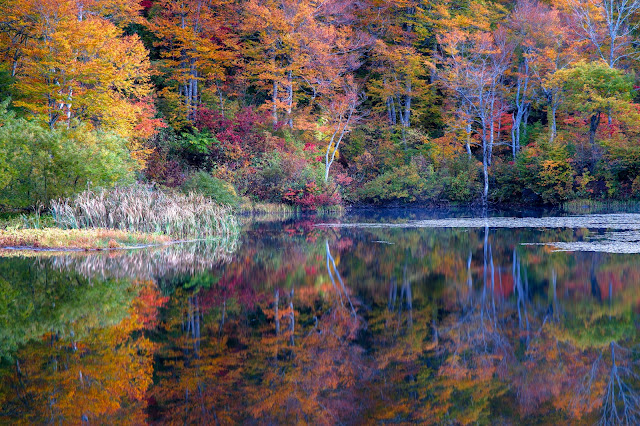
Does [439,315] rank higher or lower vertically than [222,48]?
lower

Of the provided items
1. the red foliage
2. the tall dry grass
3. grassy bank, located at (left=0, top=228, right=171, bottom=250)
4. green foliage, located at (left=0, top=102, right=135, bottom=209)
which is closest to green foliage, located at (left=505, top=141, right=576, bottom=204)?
the red foliage

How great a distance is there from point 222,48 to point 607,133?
2288cm

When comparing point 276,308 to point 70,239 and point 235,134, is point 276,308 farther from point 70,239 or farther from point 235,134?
point 235,134

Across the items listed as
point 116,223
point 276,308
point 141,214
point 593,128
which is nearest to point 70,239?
point 116,223

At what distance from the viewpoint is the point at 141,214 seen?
18.7m

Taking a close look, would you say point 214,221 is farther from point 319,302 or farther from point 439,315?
point 439,315

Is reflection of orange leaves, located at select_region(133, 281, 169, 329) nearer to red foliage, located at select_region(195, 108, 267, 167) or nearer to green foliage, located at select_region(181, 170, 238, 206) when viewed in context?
green foliage, located at select_region(181, 170, 238, 206)

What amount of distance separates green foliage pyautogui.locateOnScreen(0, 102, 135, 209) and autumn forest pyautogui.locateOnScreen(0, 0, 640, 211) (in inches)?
305

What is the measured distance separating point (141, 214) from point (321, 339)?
483 inches

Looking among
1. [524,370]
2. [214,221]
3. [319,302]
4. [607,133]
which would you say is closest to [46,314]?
[319,302]

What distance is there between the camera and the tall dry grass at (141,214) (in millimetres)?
18188

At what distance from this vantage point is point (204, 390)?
5.83 meters

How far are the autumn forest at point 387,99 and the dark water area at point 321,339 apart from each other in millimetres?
16196

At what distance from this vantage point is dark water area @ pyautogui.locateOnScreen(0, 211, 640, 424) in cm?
555
